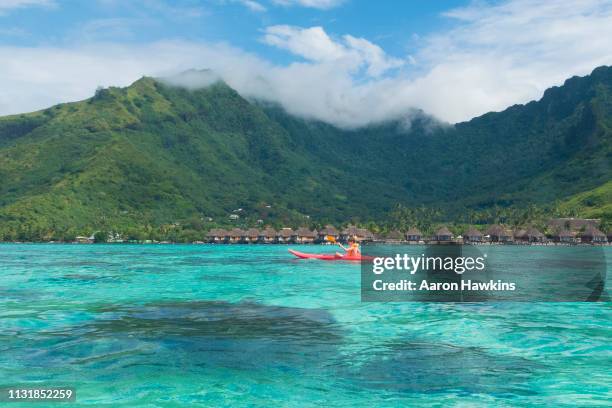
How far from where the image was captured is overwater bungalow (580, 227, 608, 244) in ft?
499

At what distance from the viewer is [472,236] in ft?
554

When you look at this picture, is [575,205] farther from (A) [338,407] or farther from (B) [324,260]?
(A) [338,407]

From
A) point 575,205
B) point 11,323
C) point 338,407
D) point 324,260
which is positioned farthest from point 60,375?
point 575,205

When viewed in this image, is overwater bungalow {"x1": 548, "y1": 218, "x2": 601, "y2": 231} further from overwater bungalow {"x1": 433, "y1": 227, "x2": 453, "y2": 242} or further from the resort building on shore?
overwater bungalow {"x1": 433, "y1": 227, "x2": 453, "y2": 242}

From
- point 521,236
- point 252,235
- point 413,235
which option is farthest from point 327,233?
point 521,236

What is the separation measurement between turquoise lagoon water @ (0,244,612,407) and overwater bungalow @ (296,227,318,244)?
162 meters

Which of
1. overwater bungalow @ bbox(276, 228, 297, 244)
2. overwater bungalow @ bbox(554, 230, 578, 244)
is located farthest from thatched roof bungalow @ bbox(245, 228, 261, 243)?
overwater bungalow @ bbox(554, 230, 578, 244)

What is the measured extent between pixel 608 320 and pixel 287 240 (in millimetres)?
173690

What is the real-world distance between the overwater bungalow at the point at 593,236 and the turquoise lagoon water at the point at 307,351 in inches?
5347

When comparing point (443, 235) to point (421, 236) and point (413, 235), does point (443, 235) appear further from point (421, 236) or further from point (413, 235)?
point (413, 235)

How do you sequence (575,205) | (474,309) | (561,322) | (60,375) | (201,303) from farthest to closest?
(575,205)
(201,303)
(474,309)
(561,322)
(60,375)

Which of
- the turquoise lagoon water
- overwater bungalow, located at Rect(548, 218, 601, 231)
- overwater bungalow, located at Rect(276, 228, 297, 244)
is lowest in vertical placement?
overwater bungalow, located at Rect(276, 228, 297, 244)

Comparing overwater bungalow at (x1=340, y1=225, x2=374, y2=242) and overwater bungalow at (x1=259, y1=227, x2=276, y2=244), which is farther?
overwater bungalow at (x1=259, y1=227, x2=276, y2=244)

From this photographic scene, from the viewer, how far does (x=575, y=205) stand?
195 meters
